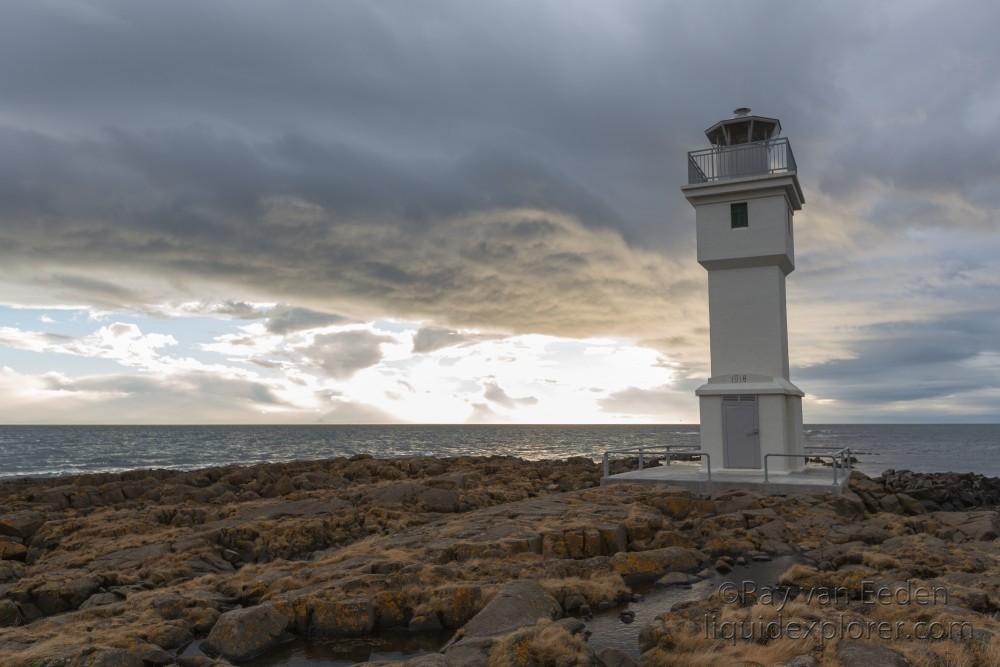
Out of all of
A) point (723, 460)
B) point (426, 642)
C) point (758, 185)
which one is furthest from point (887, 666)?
point (758, 185)

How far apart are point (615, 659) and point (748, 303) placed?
1467cm

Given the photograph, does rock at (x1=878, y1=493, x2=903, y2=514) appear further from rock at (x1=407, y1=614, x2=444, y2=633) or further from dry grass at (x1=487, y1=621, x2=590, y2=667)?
dry grass at (x1=487, y1=621, x2=590, y2=667)

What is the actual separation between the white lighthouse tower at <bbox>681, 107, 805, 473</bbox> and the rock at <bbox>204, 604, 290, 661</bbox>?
44.4 feet

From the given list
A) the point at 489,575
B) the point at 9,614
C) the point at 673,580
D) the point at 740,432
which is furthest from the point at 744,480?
the point at 9,614

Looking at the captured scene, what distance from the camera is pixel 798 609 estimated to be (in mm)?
8477

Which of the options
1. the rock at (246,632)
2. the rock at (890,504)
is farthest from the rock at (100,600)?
the rock at (890,504)

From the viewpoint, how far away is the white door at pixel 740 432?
19062mm

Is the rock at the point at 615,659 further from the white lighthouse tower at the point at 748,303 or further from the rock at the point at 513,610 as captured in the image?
the white lighthouse tower at the point at 748,303

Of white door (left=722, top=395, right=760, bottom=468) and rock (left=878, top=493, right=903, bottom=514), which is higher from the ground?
white door (left=722, top=395, right=760, bottom=468)

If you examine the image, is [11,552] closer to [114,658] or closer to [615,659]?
[114,658]

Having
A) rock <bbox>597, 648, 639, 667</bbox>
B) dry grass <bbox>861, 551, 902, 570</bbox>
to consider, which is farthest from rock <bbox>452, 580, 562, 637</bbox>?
dry grass <bbox>861, 551, 902, 570</bbox>

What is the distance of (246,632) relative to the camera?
8344 millimetres

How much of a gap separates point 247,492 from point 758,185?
58.0ft

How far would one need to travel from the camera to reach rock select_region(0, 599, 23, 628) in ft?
31.9
